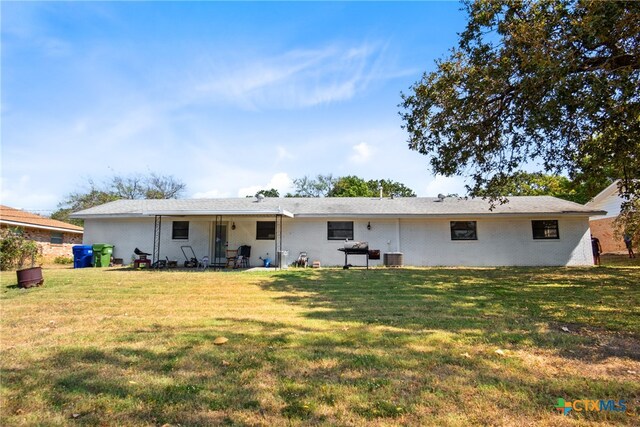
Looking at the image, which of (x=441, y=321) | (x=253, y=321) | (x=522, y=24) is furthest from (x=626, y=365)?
(x=522, y=24)

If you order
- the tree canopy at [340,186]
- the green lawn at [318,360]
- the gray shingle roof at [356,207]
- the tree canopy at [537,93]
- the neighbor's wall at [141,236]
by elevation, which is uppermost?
the tree canopy at [340,186]

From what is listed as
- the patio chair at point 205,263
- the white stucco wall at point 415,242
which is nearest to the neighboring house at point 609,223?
the white stucco wall at point 415,242

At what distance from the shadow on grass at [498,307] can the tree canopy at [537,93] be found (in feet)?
12.2

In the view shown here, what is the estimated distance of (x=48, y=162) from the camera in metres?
18.7

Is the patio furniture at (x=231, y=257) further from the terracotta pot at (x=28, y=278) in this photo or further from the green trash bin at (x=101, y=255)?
the terracotta pot at (x=28, y=278)

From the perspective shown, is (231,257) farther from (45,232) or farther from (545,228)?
(545,228)

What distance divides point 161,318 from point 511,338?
5111 millimetres

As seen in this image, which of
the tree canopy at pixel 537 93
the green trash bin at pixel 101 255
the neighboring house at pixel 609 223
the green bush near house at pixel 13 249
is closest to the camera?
the tree canopy at pixel 537 93

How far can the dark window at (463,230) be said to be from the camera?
16328 millimetres

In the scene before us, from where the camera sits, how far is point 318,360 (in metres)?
3.55

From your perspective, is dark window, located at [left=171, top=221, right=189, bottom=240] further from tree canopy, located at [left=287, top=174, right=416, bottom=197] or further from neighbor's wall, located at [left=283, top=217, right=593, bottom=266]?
tree canopy, located at [left=287, top=174, right=416, bottom=197]

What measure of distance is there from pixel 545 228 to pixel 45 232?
86.7 ft

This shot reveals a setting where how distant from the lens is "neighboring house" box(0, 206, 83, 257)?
56.5 ft

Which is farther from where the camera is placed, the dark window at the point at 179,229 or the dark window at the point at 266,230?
the dark window at the point at 179,229
